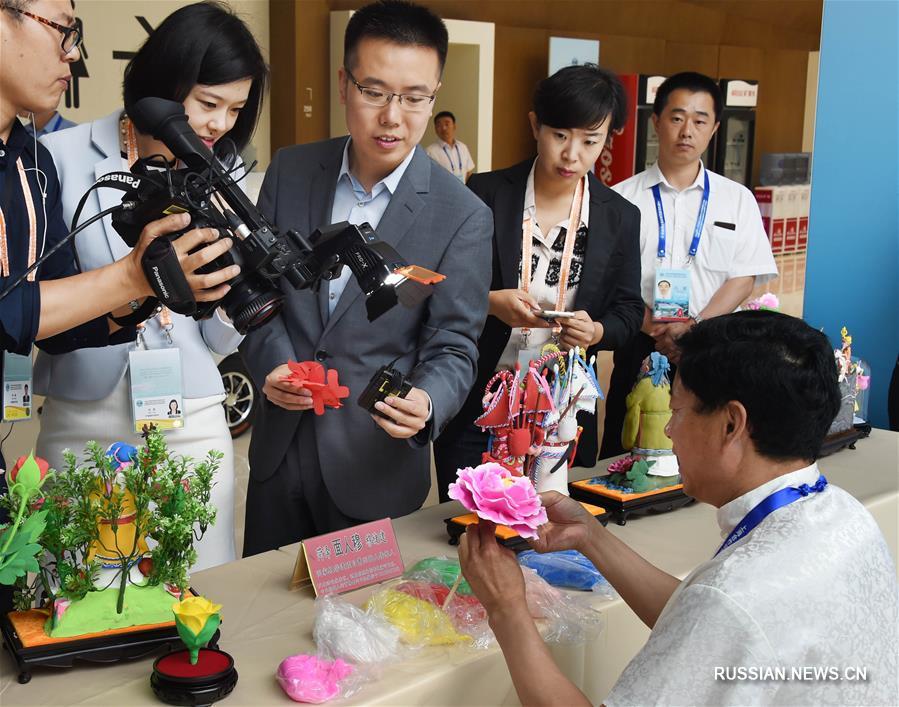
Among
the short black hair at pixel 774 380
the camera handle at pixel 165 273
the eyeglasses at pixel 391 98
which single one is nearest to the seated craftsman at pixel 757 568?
the short black hair at pixel 774 380

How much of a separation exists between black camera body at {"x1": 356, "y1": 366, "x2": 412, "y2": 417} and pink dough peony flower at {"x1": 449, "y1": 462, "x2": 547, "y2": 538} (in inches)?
16.9

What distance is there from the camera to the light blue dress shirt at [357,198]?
2.21 metres

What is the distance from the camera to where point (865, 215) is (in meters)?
3.72

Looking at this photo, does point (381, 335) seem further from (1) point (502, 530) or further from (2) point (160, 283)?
(2) point (160, 283)

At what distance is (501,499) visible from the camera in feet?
4.87

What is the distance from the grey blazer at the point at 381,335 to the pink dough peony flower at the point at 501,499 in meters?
0.56

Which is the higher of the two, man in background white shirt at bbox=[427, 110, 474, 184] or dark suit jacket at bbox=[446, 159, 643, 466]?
man in background white shirt at bbox=[427, 110, 474, 184]

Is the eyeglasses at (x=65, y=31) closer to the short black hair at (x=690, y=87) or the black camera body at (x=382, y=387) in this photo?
the black camera body at (x=382, y=387)

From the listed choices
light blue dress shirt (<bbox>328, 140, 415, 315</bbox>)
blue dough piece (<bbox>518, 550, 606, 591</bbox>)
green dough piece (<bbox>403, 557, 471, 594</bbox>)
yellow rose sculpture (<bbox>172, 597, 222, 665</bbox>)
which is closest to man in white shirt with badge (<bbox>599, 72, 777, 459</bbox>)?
light blue dress shirt (<bbox>328, 140, 415, 315</bbox>)

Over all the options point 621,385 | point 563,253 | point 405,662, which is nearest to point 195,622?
point 405,662

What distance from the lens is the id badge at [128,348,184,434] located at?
2.06 meters

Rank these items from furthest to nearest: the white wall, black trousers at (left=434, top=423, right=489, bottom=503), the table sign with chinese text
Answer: the white wall, black trousers at (left=434, top=423, right=489, bottom=503), the table sign with chinese text

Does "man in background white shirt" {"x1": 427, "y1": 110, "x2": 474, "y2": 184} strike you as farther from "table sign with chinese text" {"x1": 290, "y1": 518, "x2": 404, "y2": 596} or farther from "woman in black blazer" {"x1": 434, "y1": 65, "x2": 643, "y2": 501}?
"table sign with chinese text" {"x1": 290, "y1": 518, "x2": 404, "y2": 596}

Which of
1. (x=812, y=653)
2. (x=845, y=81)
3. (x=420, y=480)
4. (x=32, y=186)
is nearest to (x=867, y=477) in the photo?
(x=420, y=480)
